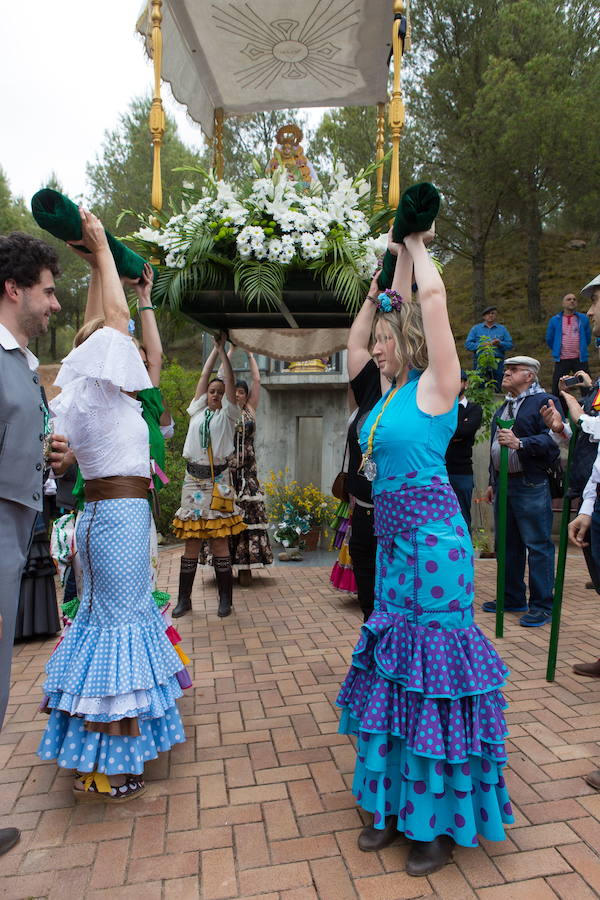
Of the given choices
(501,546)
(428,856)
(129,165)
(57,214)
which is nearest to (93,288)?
(57,214)

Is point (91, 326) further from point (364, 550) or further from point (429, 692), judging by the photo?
point (429, 692)

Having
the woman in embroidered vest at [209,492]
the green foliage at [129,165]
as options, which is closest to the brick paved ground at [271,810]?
the woman in embroidered vest at [209,492]

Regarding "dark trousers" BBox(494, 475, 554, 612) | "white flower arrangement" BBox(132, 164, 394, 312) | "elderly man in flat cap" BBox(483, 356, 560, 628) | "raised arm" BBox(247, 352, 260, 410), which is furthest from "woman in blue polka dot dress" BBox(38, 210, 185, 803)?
"dark trousers" BBox(494, 475, 554, 612)

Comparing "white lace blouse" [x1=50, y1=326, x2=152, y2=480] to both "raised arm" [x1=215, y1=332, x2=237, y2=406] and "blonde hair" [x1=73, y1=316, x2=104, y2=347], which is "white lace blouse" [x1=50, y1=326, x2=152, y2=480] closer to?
"blonde hair" [x1=73, y1=316, x2=104, y2=347]

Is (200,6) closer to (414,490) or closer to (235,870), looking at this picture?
(414,490)

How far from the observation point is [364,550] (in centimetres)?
309

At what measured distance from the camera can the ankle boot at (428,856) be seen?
87.0 inches

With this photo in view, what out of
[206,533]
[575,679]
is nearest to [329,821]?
[575,679]

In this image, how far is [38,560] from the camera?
4.80 m

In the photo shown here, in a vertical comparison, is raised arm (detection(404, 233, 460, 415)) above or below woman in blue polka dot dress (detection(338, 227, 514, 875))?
above

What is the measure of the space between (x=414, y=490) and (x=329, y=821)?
1464 mm

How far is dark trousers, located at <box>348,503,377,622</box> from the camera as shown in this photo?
3.08 meters

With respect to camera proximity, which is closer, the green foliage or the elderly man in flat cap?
the elderly man in flat cap

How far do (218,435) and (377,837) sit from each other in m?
3.67
